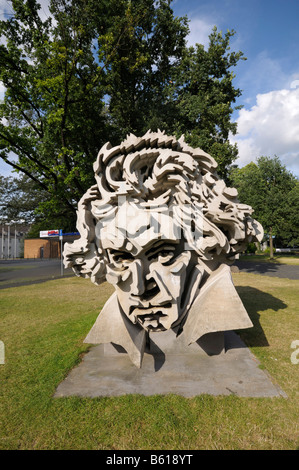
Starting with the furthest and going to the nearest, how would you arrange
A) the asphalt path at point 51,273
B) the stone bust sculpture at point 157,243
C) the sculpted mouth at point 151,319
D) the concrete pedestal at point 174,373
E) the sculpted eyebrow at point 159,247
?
the asphalt path at point 51,273, the sculpted eyebrow at point 159,247, the sculpted mouth at point 151,319, the stone bust sculpture at point 157,243, the concrete pedestal at point 174,373

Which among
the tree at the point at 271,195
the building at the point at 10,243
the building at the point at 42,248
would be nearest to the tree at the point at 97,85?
the tree at the point at 271,195

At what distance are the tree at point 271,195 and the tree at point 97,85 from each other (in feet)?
43.8

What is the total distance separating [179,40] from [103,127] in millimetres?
6855

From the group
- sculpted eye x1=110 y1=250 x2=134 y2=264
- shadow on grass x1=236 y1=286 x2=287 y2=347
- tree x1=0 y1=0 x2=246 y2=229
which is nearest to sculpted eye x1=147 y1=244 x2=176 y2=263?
sculpted eye x1=110 y1=250 x2=134 y2=264

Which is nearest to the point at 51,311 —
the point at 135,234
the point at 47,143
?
the point at 135,234

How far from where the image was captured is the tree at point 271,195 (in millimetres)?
25969

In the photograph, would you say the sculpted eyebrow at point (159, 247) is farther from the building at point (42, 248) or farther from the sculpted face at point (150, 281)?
the building at point (42, 248)

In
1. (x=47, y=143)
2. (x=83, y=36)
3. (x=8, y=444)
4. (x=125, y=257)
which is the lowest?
(x=8, y=444)

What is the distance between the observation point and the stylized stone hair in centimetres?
447

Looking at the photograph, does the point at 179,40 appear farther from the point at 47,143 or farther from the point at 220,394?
the point at 220,394

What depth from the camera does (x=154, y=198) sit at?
4.78m

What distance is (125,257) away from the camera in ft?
14.6

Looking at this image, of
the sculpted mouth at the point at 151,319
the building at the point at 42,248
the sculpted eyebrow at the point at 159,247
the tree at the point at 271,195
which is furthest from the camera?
the building at the point at 42,248

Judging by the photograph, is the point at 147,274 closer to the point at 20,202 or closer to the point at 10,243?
the point at 20,202
